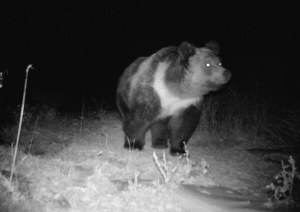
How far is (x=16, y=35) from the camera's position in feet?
52.3

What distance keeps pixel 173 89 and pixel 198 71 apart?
516mm

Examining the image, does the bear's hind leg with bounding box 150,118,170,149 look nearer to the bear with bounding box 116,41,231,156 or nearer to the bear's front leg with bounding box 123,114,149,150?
the bear with bounding box 116,41,231,156

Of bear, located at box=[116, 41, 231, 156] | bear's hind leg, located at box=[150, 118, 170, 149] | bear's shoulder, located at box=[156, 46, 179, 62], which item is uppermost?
bear's shoulder, located at box=[156, 46, 179, 62]

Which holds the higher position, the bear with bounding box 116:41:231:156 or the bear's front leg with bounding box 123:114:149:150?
the bear with bounding box 116:41:231:156

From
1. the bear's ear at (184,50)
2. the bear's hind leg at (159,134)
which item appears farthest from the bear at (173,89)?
the bear's hind leg at (159,134)

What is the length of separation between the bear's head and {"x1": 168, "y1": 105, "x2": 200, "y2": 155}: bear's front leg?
352 mm

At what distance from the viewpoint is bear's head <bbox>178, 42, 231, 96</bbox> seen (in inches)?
222

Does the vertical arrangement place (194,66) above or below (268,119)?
above

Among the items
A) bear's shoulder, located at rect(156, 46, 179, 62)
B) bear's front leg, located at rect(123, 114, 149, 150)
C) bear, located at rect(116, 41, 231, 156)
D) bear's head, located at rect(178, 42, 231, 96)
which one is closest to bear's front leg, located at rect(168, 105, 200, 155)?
bear, located at rect(116, 41, 231, 156)

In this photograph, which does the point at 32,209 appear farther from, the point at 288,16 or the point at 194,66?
the point at 288,16

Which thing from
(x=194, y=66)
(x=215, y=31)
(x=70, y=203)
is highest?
(x=215, y=31)

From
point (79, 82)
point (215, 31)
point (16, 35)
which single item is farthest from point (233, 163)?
point (215, 31)

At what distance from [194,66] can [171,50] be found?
0.54m

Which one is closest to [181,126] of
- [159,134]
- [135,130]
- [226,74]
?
[159,134]
